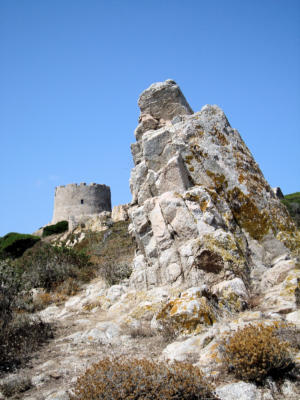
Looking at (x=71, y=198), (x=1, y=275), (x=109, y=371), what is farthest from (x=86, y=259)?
(x=71, y=198)

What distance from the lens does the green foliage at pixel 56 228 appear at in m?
36.7

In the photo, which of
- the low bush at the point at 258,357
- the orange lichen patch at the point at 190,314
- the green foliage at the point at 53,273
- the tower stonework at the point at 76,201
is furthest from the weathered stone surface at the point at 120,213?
the low bush at the point at 258,357

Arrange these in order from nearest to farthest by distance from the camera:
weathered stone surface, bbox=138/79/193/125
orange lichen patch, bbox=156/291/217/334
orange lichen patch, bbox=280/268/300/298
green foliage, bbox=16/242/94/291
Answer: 1. orange lichen patch, bbox=156/291/217/334
2. orange lichen patch, bbox=280/268/300/298
3. weathered stone surface, bbox=138/79/193/125
4. green foliage, bbox=16/242/94/291

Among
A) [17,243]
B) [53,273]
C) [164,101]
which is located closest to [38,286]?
[53,273]

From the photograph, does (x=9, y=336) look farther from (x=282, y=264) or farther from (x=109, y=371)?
(x=282, y=264)

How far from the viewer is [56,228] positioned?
3712 centimetres

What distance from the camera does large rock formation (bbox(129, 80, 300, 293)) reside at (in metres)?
6.55

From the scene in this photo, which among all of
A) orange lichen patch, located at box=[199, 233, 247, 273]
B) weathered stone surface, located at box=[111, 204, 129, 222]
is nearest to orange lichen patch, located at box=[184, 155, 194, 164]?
orange lichen patch, located at box=[199, 233, 247, 273]

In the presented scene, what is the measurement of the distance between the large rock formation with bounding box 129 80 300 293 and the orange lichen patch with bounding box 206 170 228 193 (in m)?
0.02

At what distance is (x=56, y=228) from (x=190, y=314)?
112 ft

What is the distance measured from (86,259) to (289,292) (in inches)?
340

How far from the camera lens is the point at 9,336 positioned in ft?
18.9

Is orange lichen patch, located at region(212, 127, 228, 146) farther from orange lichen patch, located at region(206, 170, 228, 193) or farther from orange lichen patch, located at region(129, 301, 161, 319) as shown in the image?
orange lichen patch, located at region(129, 301, 161, 319)

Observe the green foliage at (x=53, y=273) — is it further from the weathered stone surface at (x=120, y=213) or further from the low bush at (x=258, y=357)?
the weathered stone surface at (x=120, y=213)
